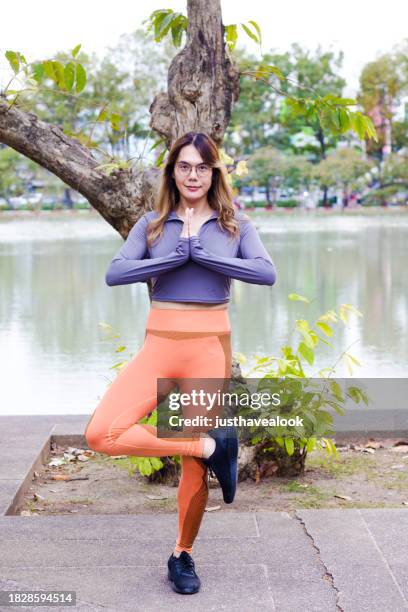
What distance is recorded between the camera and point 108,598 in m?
3.03

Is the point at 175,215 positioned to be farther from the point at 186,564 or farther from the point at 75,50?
the point at 75,50

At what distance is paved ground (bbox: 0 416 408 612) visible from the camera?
302 centimetres

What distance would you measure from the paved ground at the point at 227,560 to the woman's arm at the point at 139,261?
0.95 m

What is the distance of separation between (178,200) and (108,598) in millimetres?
1268

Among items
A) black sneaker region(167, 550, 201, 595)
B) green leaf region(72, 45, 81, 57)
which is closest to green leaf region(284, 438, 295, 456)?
black sneaker region(167, 550, 201, 595)

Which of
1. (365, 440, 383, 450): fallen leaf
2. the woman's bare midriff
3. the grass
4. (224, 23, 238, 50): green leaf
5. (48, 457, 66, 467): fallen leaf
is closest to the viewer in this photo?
the woman's bare midriff

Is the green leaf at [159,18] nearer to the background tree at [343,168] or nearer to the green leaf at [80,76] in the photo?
the green leaf at [80,76]

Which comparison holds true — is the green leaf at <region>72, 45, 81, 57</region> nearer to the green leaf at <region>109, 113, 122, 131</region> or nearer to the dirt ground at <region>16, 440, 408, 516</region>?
the green leaf at <region>109, 113, 122, 131</region>

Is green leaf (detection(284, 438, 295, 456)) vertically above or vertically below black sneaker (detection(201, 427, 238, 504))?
below

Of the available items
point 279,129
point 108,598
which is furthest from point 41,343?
point 279,129

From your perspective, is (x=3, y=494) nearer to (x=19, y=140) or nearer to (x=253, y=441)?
(x=253, y=441)

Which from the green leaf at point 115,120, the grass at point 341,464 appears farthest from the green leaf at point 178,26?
the grass at point 341,464

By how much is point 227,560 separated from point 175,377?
0.69 meters

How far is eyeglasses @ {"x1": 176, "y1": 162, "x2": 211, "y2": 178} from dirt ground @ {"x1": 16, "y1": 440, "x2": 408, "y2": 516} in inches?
66.1
